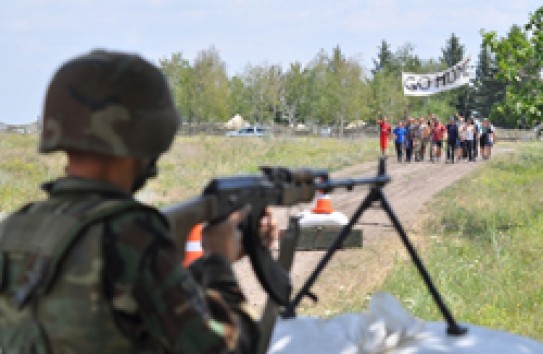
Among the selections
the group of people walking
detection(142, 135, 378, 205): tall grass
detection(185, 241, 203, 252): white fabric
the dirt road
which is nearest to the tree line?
detection(142, 135, 378, 205): tall grass

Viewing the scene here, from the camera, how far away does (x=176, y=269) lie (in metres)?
1.94

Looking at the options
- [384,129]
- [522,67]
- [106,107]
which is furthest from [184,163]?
[106,107]

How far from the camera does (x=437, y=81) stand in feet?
94.2

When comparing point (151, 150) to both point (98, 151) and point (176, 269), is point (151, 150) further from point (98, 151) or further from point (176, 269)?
point (176, 269)

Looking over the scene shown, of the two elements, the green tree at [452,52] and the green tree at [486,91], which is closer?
the green tree at [486,91]

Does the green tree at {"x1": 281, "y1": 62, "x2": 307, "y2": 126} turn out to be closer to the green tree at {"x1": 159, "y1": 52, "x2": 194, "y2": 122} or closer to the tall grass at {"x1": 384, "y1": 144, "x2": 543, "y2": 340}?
the green tree at {"x1": 159, "y1": 52, "x2": 194, "y2": 122}

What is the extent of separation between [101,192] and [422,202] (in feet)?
46.3

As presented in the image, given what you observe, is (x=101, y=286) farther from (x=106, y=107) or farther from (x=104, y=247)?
(x=106, y=107)

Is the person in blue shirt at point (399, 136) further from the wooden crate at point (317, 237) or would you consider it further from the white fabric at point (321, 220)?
the white fabric at point (321, 220)

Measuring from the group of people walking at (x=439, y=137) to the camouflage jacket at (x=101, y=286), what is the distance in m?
24.6

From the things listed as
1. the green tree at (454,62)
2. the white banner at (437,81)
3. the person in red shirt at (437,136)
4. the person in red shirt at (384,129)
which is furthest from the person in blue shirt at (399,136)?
the green tree at (454,62)

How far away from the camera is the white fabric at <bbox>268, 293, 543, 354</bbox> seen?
3.53m

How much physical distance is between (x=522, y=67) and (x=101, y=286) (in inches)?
541

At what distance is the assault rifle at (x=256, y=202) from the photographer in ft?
7.66
